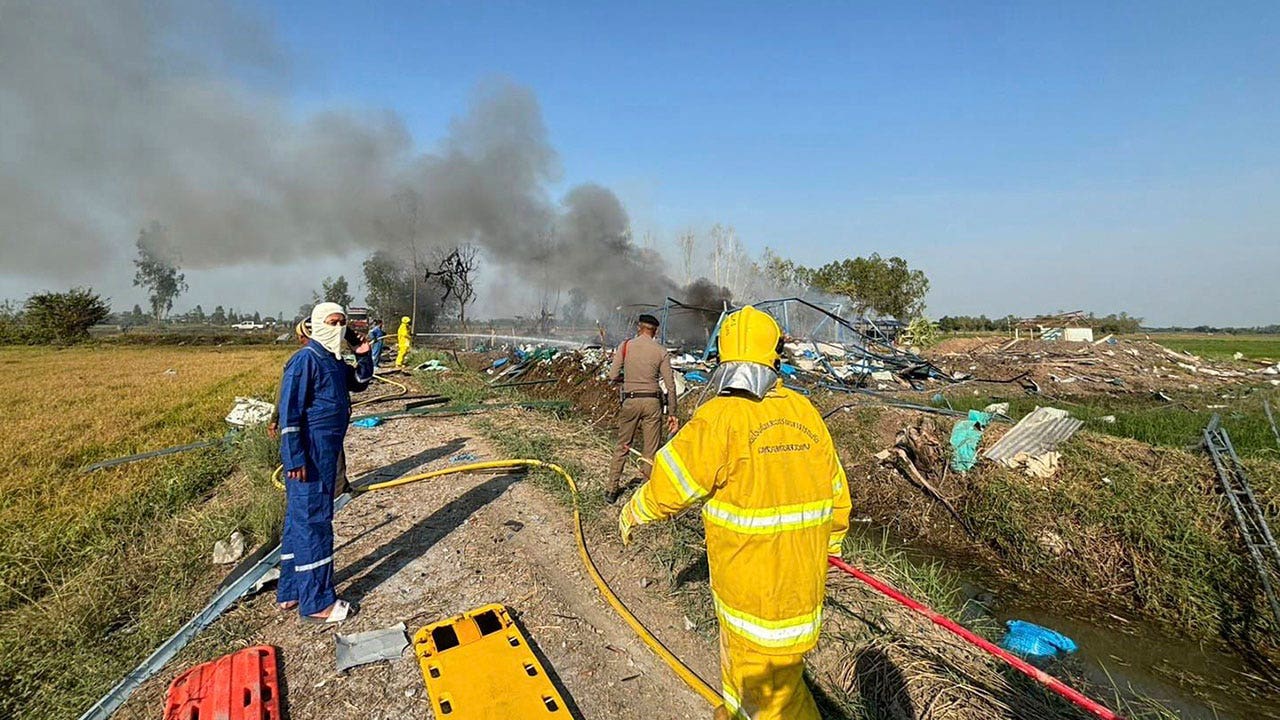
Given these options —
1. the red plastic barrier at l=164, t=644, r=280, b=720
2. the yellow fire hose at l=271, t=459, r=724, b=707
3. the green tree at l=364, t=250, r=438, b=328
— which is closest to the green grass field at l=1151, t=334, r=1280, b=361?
the yellow fire hose at l=271, t=459, r=724, b=707

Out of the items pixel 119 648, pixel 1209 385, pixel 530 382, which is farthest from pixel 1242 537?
pixel 1209 385

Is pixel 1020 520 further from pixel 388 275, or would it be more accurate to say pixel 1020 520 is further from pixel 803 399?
pixel 388 275

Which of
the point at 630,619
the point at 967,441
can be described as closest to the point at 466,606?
the point at 630,619

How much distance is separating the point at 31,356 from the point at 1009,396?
42.1 metres

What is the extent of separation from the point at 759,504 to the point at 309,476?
9.65 ft

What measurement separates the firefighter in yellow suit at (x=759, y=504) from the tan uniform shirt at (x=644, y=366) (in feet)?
12.0

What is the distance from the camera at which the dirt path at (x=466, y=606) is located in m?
2.89

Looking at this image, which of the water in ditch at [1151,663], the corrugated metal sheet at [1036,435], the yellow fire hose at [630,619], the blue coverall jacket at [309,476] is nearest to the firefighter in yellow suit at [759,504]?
the yellow fire hose at [630,619]

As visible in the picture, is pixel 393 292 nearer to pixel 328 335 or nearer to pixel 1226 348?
pixel 328 335

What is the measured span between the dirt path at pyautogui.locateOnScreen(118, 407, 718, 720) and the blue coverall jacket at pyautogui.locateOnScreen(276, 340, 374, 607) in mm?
257

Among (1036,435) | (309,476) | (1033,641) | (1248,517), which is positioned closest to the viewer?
(309,476)

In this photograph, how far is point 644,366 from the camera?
5.79m

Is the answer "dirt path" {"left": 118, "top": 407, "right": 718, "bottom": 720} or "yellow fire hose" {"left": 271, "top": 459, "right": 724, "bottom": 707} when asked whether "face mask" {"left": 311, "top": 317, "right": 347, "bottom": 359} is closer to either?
"dirt path" {"left": 118, "top": 407, "right": 718, "bottom": 720}

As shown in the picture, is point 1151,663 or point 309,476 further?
point 1151,663
